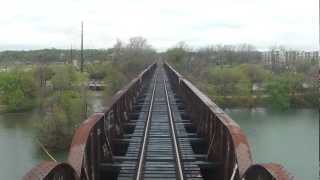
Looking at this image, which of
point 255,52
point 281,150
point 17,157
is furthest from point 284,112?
point 255,52

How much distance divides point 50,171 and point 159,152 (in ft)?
16.6

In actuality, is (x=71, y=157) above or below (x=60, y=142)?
above

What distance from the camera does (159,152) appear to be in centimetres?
873

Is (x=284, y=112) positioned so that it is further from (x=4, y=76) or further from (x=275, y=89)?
(x=4, y=76)

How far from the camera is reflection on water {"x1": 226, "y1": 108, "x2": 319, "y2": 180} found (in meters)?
31.1

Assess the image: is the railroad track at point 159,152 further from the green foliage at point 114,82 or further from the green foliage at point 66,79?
the green foliage at point 66,79

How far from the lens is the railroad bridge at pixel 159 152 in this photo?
14.5 feet

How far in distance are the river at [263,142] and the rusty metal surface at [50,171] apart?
23886 millimetres

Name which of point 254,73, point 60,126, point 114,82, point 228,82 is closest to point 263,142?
point 60,126

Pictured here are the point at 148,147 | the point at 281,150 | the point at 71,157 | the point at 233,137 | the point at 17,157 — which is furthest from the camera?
the point at 281,150

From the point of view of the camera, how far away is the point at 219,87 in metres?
76.2

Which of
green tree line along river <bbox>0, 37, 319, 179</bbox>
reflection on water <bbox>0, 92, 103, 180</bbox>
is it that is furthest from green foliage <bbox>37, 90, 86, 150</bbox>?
reflection on water <bbox>0, 92, 103, 180</bbox>

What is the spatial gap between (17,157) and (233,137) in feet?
98.1

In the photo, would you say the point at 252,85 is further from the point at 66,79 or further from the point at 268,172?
the point at 268,172
